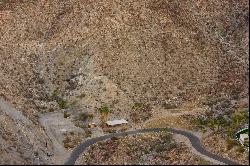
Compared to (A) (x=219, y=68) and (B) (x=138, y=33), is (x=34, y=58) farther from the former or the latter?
(A) (x=219, y=68)

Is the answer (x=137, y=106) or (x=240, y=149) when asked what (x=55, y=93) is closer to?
(x=137, y=106)

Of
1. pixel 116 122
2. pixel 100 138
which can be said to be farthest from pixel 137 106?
pixel 100 138

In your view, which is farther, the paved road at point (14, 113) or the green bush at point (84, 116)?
the green bush at point (84, 116)

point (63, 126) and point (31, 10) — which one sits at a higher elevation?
point (31, 10)

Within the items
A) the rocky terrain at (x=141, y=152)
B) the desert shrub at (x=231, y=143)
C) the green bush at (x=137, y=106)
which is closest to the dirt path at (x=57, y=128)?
the rocky terrain at (x=141, y=152)

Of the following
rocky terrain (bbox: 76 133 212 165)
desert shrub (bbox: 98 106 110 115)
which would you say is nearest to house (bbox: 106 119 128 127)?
desert shrub (bbox: 98 106 110 115)

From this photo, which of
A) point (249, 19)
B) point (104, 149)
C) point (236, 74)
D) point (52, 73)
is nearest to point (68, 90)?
point (52, 73)

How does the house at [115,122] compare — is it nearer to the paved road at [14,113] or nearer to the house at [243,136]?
the paved road at [14,113]

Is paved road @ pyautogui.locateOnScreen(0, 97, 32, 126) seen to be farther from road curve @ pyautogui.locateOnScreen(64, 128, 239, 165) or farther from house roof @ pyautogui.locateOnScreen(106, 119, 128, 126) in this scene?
house roof @ pyautogui.locateOnScreen(106, 119, 128, 126)
